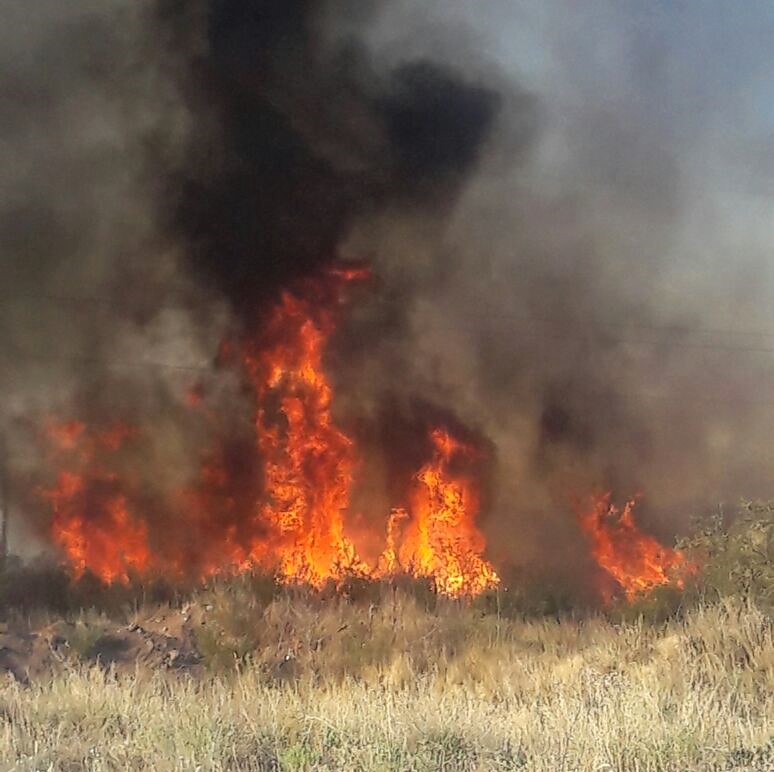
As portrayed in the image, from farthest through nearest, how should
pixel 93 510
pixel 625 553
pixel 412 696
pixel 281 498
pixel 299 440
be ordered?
pixel 93 510, pixel 299 440, pixel 625 553, pixel 281 498, pixel 412 696

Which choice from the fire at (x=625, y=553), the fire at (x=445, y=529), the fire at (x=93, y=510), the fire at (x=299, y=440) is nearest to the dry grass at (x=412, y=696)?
the fire at (x=625, y=553)

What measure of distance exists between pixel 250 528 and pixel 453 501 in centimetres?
378

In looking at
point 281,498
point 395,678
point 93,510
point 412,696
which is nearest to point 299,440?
point 281,498

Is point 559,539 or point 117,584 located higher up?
point 559,539

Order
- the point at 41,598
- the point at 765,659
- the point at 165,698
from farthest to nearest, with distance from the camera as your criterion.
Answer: the point at 41,598 < the point at 765,659 < the point at 165,698

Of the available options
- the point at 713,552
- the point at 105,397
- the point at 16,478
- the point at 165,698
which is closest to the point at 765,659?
the point at 713,552

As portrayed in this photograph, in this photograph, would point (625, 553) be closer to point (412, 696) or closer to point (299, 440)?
point (299, 440)

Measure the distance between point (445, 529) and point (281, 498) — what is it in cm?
295

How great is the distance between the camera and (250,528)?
58.4 feet

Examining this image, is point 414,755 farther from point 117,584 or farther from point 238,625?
point 117,584

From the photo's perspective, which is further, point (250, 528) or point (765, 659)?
point (250, 528)

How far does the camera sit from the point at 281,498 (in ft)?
55.8

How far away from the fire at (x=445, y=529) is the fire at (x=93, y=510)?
14.5ft

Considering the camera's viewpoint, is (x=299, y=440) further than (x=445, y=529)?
Yes
